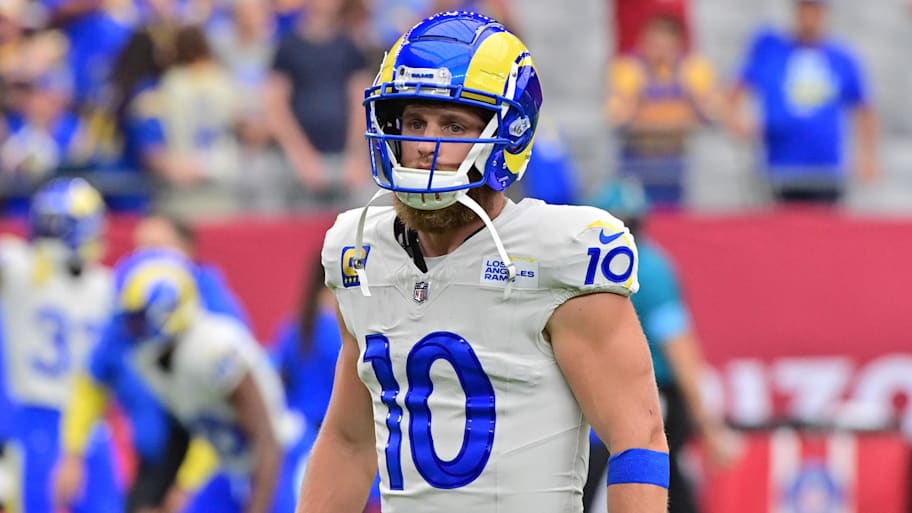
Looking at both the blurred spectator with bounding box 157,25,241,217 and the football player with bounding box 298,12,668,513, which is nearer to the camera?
the football player with bounding box 298,12,668,513

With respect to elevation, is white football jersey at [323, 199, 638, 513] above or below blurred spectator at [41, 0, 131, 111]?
below

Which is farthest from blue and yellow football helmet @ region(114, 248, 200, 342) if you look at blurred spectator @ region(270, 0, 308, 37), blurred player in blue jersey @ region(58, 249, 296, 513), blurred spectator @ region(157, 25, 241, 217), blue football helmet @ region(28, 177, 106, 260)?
blurred spectator @ region(270, 0, 308, 37)

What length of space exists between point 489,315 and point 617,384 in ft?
0.92

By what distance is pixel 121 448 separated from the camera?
9836 millimetres

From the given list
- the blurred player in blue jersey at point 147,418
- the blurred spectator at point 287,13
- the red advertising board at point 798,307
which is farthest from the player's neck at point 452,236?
the blurred spectator at point 287,13

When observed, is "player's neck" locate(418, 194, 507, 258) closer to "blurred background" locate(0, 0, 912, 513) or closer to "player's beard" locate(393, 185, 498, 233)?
"player's beard" locate(393, 185, 498, 233)

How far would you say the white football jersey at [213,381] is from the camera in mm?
7035

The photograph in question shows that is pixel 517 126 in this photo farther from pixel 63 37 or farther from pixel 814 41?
pixel 63 37

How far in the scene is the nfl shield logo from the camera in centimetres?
357

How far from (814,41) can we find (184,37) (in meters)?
3.40

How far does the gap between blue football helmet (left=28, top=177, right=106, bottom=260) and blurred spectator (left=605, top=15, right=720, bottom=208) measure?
2.81 meters

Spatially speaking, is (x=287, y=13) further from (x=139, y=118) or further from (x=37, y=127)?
(x=37, y=127)

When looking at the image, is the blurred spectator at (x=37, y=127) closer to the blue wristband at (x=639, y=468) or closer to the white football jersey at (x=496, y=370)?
the white football jersey at (x=496, y=370)

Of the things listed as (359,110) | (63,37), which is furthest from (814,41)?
(63,37)
